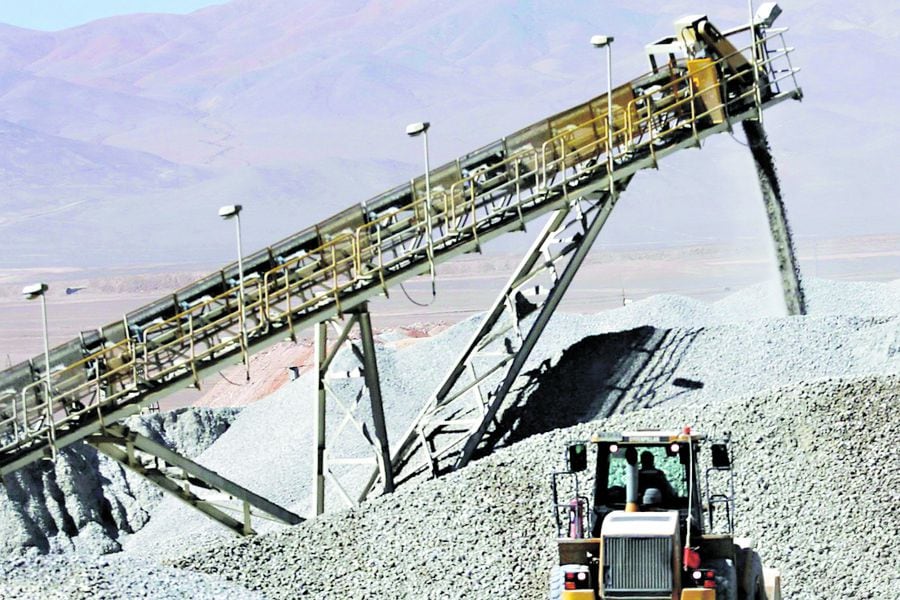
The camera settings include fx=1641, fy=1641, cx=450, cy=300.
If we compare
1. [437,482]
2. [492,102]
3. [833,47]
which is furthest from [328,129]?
[437,482]

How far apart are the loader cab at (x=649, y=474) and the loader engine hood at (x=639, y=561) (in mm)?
597

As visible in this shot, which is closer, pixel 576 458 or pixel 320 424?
pixel 576 458

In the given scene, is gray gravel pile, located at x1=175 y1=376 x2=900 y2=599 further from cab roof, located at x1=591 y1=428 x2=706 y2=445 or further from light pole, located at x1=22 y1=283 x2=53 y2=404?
light pole, located at x1=22 y1=283 x2=53 y2=404

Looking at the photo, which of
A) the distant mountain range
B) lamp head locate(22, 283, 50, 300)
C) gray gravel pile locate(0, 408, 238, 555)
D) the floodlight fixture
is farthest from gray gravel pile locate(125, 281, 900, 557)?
the distant mountain range

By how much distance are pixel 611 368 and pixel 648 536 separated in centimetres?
1073

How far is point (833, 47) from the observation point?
614 feet

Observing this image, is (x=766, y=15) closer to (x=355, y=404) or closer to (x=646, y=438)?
(x=355, y=404)

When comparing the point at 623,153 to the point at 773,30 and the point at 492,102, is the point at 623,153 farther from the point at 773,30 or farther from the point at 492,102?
the point at 492,102

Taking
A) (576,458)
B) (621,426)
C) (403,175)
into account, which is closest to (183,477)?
(621,426)

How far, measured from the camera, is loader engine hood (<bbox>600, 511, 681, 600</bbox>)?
10.6 metres

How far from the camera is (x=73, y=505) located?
24.3 meters

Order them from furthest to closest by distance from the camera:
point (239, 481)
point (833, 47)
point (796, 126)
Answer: point (833, 47) < point (796, 126) < point (239, 481)

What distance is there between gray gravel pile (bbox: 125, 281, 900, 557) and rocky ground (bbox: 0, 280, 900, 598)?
0.04 metres

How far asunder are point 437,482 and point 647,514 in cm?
600
